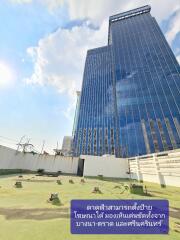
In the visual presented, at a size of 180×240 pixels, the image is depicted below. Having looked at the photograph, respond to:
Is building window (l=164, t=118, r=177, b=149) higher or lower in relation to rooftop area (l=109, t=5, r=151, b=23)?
lower

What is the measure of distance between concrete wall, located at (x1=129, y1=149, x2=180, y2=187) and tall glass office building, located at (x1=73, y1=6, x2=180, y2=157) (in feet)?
76.5

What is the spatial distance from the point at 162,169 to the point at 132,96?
134 ft

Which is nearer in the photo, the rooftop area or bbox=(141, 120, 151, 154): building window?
bbox=(141, 120, 151, 154): building window

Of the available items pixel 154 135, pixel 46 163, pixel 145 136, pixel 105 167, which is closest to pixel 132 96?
pixel 145 136

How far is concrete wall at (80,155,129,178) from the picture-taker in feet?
77.0

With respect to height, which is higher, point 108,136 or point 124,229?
point 108,136

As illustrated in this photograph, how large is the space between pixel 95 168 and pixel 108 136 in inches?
1240

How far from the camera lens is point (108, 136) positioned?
5428cm

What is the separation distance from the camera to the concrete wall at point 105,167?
23.5 metres

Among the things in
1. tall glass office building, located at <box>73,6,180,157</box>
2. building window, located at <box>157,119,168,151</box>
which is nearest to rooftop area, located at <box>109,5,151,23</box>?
tall glass office building, located at <box>73,6,180,157</box>

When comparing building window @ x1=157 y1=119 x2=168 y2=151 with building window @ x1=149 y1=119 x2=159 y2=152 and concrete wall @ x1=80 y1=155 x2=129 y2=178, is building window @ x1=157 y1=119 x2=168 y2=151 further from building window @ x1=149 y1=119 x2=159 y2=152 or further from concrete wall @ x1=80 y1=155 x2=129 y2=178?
concrete wall @ x1=80 y1=155 x2=129 y2=178

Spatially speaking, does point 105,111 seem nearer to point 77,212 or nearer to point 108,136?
point 108,136

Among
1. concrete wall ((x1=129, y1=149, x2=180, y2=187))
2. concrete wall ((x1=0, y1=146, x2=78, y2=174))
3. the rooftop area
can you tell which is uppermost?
the rooftop area

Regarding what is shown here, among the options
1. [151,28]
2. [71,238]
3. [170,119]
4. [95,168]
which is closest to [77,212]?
[71,238]
